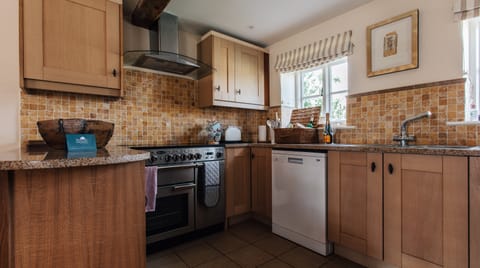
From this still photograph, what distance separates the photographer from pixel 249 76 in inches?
118

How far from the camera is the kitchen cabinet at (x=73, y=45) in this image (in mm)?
1665

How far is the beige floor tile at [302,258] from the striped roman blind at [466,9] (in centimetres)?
209

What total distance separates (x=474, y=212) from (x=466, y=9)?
4.68 ft

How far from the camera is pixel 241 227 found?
2504mm

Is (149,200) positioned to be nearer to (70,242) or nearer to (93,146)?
(93,146)

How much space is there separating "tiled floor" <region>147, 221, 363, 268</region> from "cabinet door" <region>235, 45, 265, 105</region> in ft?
5.29

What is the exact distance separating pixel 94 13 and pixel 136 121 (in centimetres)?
102

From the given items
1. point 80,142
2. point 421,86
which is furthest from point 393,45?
point 80,142

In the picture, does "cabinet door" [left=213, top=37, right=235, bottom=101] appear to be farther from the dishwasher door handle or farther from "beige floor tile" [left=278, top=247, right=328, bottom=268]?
"beige floor tile" [left=278, top=247, right=328, bottom=268]

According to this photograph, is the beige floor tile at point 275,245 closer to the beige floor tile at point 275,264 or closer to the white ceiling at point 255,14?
the beige floor tile at point 275,264

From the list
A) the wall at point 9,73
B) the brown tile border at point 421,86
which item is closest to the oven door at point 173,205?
the wall at point 9,73

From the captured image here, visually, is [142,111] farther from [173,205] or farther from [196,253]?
[196,253]

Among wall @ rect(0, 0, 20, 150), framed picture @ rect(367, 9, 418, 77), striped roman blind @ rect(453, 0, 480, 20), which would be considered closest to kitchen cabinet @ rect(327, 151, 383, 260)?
framed picture @ rect(367, 9, 418, 77)

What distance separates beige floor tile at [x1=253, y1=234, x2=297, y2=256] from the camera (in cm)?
198
